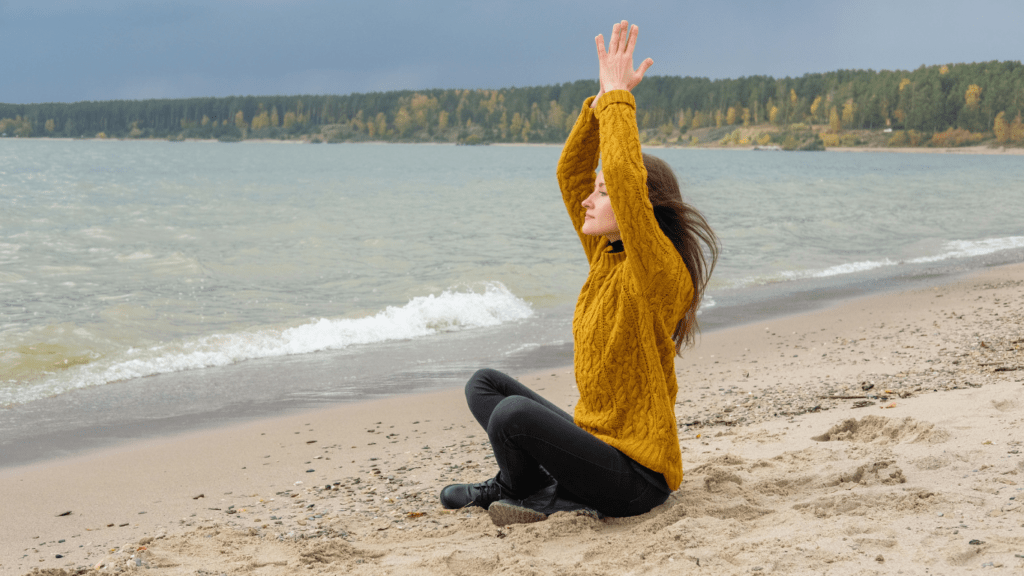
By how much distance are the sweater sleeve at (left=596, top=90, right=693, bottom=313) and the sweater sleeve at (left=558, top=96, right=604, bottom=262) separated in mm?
382

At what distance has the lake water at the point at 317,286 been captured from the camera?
288 inches

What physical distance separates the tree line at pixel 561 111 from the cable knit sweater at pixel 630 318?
4769 inches

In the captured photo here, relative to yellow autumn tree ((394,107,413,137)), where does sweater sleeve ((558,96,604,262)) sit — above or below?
below

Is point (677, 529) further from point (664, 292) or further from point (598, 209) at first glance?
point (598, 209)

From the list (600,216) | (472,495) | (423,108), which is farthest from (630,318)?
(423,108)

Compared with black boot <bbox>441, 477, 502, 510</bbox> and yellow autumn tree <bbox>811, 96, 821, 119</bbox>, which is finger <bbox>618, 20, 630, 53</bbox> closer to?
black boot <bbox>441, 477, 502, 510</bbox>

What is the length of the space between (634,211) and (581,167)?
70 centimetres

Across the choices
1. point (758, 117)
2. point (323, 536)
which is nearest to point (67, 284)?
point (323, 536)

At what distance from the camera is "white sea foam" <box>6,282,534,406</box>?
7.83m

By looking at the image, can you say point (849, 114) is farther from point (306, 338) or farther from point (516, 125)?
point (306, 338)

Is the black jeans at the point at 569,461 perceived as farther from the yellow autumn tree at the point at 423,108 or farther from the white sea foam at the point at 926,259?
the yellow autumn tree at the point at 423,108

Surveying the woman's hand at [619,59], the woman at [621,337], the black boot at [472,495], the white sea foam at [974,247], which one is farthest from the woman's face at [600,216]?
the white sea foam at [974,247]

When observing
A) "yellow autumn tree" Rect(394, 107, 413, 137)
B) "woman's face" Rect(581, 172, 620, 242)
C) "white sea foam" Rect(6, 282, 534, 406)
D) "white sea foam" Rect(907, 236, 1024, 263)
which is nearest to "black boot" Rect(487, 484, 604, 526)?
"woman's face" Rect(581, 172, 620, 242)

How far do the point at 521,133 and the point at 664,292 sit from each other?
470 ft
